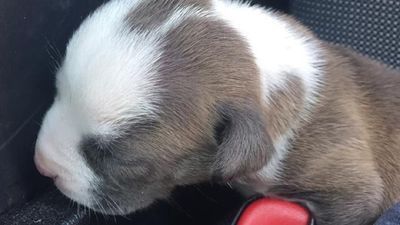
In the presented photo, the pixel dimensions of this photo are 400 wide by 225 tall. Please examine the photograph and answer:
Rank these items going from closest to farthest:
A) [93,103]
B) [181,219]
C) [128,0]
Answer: [93,103]
[128,0]
[181,219]

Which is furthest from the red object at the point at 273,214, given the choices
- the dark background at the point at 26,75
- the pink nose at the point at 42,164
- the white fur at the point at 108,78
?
the dark background at the point at 26,75

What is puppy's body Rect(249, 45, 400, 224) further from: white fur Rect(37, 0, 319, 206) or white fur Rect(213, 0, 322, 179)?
white fur Rect(37, 0, 319, 206)

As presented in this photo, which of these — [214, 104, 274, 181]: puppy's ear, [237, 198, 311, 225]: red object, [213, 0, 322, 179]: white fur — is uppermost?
[213, 0, 322, 179]: white fur

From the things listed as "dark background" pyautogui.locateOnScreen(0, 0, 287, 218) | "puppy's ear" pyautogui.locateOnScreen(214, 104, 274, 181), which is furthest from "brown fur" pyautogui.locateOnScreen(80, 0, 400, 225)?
"dark background" pyautogui.locateOnScreen(0, 0, 287, 218)

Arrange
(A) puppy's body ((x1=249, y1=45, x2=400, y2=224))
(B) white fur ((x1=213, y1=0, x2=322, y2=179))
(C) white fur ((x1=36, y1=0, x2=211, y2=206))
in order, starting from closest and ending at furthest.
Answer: (C) white fur ((x1=36, y1=0, x2=211, y2=206)) < (B) white fur ((x1=213, y1=0, x2=322, y2=179)) < (A) puppy's body ((x1=249, y1=45, x2=400, y2=224))

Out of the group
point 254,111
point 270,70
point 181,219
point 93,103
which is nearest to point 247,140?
point 254,111

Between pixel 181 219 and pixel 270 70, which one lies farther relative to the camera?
pixel 181 219

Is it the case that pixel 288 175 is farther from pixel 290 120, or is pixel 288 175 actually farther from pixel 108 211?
pixel 108 211

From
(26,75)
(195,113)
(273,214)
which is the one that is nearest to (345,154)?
(273,214)
